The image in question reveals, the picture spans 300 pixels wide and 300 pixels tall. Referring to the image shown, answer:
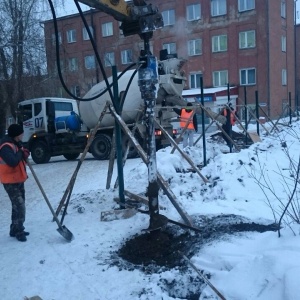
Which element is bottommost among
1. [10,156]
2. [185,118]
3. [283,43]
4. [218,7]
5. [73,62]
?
[185,118]

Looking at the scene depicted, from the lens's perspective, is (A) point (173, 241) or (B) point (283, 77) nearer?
(A) point (173, 241)

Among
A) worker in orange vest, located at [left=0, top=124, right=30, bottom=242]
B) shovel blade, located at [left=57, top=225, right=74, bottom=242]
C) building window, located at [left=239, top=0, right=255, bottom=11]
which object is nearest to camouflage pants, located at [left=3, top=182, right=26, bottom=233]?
worker in orange vest, located at [left=0, top=124, right=30, bottom=242]

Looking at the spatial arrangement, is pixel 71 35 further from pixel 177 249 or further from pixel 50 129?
pixel 177 249

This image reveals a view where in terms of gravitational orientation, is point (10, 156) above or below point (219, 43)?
below

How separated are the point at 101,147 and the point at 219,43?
2031 cm

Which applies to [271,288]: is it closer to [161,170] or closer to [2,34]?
[161,170]

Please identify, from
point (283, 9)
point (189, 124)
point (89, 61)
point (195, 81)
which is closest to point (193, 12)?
point (195, 81)

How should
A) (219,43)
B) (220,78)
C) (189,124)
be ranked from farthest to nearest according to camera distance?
(220,78) < (219,43) < (189,124)

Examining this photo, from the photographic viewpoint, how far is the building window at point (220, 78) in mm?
33094

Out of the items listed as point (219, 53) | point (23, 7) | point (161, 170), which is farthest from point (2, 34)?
point (219, 53)

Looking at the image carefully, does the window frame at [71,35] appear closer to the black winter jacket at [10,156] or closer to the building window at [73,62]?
the building window at [73,62]

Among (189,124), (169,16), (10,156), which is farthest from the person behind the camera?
(169,16)

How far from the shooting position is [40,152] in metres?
16.9

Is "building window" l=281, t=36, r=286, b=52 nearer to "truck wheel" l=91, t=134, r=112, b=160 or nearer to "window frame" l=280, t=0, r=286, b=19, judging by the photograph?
"window frame" l=280, t=0, r=286, b=19
